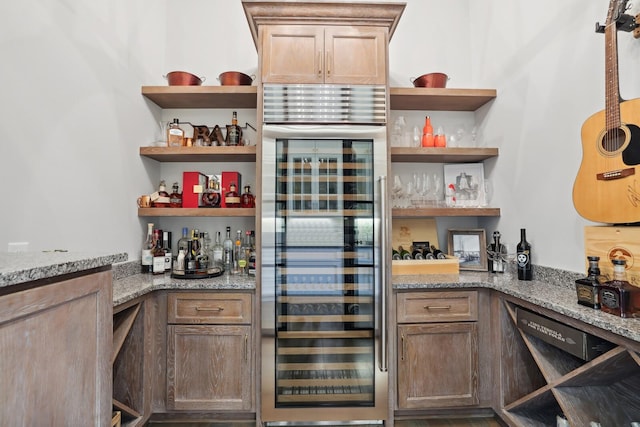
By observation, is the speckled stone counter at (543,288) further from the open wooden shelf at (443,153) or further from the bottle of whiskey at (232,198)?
the bottle of whiskey at (232,198)

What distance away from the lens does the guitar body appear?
51.3 inches

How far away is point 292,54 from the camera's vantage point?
202 centimetres

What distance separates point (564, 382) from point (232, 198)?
217 centimetres

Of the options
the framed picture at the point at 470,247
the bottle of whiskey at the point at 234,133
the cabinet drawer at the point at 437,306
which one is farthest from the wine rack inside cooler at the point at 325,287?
the framed picture at the point at 470,247

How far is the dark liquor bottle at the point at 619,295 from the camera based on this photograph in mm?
1206

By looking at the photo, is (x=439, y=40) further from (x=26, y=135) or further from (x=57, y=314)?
(x=57, y=314)

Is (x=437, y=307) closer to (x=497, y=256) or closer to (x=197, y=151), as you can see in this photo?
(x=497, y=256)

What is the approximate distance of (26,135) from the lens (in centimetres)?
143

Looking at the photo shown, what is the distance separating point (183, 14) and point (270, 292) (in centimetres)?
246

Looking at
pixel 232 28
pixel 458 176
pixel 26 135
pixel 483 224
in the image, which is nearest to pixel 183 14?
pixel 232 28

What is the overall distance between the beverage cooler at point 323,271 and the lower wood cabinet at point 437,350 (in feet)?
0.60

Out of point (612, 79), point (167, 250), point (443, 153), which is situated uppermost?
point (612, 79)

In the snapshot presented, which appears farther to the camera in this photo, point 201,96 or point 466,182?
point 466,182

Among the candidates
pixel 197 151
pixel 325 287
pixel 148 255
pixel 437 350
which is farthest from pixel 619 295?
pixel 148 255
